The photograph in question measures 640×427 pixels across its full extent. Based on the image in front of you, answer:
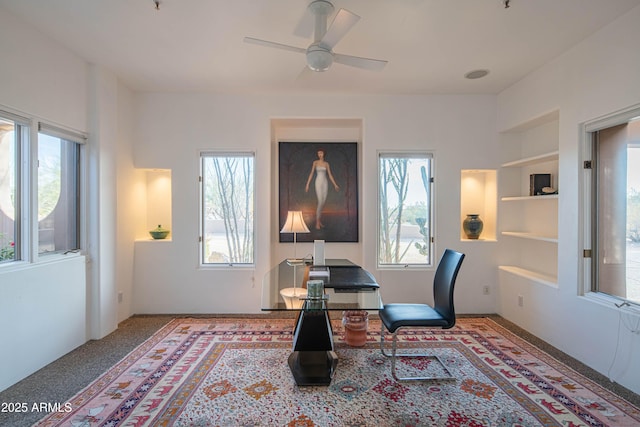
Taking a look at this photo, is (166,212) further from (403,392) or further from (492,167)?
(492,167)

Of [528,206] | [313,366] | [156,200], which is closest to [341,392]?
[313,366]

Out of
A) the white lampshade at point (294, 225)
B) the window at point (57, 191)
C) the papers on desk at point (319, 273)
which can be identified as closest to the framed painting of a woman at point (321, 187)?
the white lampshade at point (294, 225)

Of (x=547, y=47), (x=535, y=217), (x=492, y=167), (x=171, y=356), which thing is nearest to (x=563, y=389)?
(x=535, y=217)

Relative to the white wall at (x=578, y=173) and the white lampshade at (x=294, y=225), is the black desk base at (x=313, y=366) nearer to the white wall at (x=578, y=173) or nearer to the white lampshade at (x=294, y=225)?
the white lampshade at (x=294, y=225)

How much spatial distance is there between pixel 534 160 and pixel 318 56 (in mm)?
2733

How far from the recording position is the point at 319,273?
2889 mm

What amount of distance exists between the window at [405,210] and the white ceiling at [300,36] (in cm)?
104

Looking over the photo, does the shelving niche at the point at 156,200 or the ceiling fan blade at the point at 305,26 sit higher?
the ceiling fan blade at the point at 305,26

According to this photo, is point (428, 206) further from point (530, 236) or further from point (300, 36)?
point (300, 36)

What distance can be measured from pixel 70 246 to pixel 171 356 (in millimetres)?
1527

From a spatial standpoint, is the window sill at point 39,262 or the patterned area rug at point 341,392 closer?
the patterned area rug at point 341,392

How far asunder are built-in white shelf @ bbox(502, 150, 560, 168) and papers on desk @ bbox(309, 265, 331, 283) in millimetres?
2544

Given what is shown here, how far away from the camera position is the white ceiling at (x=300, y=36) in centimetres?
223

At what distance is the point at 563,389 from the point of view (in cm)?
226
